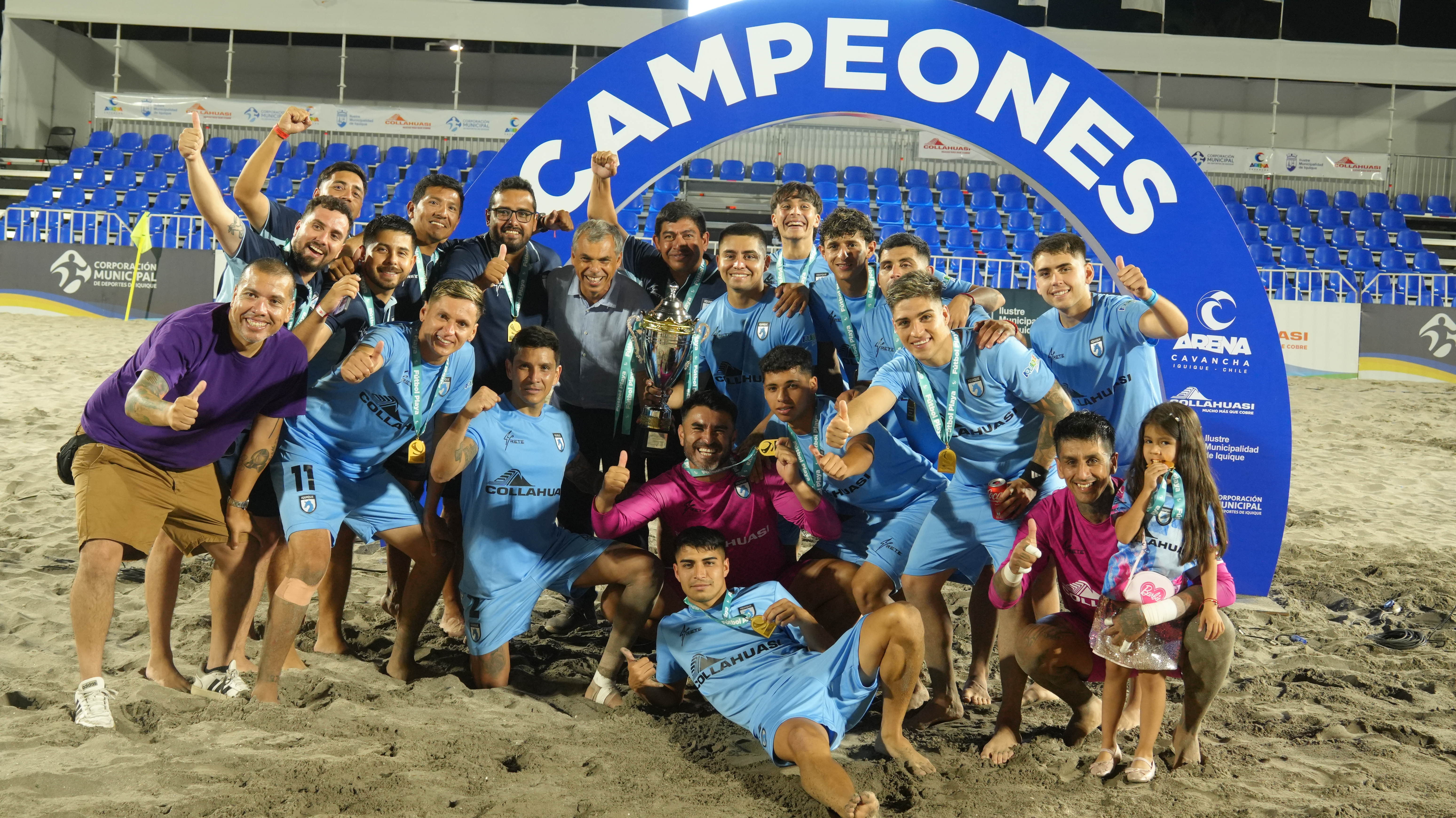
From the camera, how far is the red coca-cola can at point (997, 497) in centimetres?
458

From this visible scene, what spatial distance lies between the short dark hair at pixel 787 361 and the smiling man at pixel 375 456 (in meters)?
1.32

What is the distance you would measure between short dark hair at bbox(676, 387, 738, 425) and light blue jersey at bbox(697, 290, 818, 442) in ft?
1.47

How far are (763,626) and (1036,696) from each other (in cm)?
155

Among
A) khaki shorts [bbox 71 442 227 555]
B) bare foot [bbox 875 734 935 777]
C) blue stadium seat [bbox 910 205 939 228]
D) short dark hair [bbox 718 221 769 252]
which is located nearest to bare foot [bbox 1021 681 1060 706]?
bare foot [bbox 875 734 935 777]

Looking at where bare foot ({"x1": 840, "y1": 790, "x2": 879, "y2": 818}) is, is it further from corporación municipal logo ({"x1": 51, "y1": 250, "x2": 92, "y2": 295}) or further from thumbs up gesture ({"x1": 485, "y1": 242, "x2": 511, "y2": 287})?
corporación municipal logo ({"x1": 51, "y1": 250, "x2": 92, "y2": 295})

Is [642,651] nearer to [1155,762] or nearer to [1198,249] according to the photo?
[1155,762]

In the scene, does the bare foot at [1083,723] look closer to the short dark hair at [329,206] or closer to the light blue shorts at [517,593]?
the light blue shorts at [517,593]

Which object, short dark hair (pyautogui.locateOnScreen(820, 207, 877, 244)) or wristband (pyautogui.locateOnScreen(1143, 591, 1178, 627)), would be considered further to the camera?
short dark hair (pyautogui.locateOnScreen(820, 207, 877, 244))

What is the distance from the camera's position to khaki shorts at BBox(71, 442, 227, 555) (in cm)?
396

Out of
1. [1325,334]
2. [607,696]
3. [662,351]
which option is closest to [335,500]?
[607,696]

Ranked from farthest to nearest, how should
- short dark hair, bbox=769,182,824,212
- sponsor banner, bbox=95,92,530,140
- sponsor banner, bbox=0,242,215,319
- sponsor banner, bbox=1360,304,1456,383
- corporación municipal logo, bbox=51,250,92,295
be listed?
1. sponsor banner, bbox=95,92,530,140
2. corporación municipal logo, bbox=51,250,92,295
3. sponsor banner, bbox=0,242,215,319
4. sponsor banner, bbox=1360,304,1456,383
5. short dark hair, bbox=769,182,824,212

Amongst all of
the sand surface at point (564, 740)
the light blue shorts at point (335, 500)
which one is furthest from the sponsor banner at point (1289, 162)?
the light blue shorts at point (335, 500)

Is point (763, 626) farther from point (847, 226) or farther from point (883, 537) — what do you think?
point (847, 226)

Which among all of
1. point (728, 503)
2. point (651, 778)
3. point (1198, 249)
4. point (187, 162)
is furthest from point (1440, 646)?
point (187, 162)
